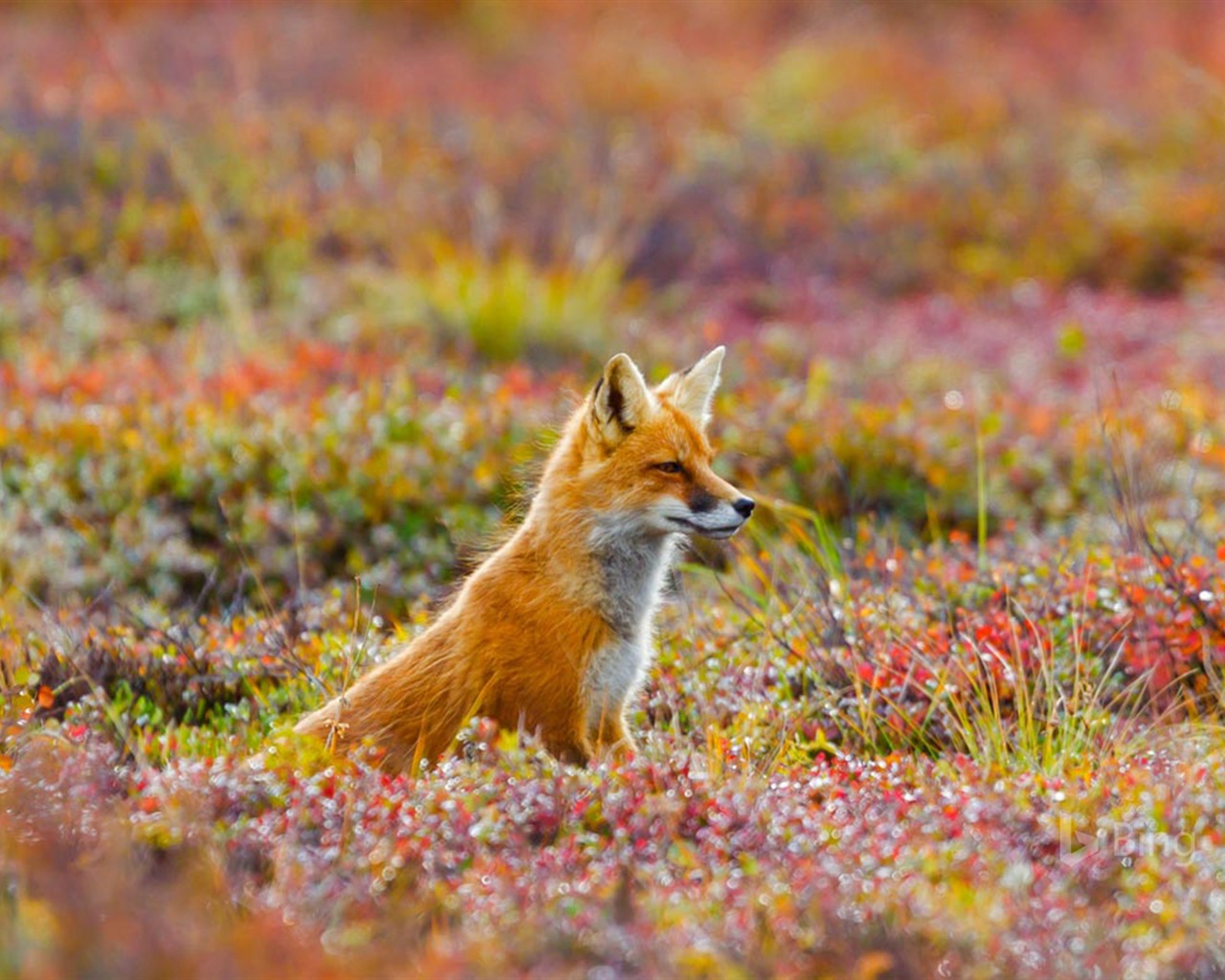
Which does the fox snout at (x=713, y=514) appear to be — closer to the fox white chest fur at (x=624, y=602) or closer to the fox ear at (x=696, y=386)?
the fox white chest fur at (x=624, y=602)

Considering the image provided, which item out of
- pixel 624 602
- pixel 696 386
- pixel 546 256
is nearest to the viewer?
pixel 624 602

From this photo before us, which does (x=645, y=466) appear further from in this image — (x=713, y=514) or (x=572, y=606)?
(x=572, y=606)

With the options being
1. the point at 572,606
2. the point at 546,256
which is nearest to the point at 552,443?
the point at 572,606

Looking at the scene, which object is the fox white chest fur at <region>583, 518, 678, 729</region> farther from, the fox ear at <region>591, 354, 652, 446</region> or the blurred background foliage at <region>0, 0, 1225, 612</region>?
the blurred background foliage at <region>0, 0, 1225, 612</region>

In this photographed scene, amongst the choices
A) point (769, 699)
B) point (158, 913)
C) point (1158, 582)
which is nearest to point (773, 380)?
point (1158, 582)

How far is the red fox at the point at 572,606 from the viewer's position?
5.39 m

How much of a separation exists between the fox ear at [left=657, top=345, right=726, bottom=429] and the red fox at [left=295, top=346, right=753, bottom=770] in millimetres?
60

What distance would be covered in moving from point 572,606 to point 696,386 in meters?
1.05

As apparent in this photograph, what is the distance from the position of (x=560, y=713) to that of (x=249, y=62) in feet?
56.0

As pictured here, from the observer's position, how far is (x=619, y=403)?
19.0ft

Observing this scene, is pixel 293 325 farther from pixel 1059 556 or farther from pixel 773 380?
pixel 1059 556

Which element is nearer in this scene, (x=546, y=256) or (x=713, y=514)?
(x=713, y=514)

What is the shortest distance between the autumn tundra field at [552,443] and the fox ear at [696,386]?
707 mm

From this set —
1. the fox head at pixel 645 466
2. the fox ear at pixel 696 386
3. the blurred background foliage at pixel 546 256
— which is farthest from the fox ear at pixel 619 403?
the blurred background foliage at pixel 546 256
